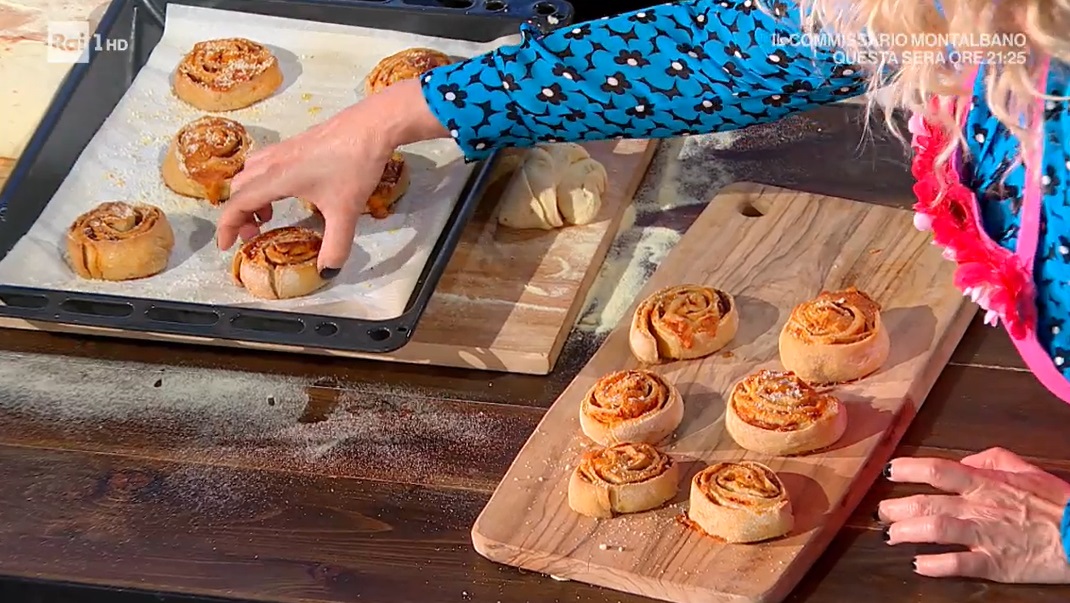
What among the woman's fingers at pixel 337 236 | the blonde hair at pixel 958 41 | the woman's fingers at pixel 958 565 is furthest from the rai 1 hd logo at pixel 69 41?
the woman's fingers at pixel 958 565

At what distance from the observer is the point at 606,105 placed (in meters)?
1.36

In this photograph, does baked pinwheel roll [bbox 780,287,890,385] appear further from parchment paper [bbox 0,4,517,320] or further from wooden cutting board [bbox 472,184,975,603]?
parchment paper [bbox 0,4,517,320]

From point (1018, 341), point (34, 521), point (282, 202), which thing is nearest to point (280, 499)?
point (34, 521)

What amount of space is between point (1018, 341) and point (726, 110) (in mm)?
356

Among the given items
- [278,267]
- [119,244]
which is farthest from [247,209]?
[119,244]

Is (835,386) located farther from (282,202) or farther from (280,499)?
(282,202)

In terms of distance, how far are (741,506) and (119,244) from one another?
0.82 m

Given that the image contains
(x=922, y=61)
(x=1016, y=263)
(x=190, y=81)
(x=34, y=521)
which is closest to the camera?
(x=922, y=61)

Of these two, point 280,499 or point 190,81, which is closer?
point 280,499

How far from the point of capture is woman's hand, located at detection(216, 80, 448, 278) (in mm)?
1401

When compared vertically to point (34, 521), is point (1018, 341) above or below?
above

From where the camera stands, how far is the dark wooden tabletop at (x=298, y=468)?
124cm

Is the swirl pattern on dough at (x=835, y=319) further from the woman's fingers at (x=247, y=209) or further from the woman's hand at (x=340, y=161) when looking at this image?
the woman's fingers at (x=247, y=209)

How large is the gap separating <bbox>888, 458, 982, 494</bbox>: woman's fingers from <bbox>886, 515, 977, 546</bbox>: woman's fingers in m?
0.05
